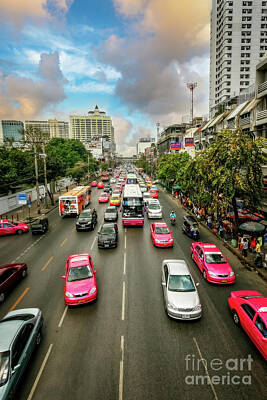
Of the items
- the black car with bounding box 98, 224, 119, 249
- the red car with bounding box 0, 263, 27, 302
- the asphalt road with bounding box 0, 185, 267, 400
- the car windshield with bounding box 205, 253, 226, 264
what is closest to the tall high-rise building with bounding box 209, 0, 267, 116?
the black car with bounding box 98, 224, 119, 249

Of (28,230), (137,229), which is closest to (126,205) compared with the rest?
(137,229)

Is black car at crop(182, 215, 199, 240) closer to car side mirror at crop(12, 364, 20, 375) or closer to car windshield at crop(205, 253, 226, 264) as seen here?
car windshield at crop(205, 253, 226, 264)

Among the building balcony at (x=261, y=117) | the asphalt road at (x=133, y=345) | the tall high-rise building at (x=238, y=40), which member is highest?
the tall high-rise building at (x=238, y=40)

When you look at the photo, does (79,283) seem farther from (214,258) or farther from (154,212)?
(154,212)

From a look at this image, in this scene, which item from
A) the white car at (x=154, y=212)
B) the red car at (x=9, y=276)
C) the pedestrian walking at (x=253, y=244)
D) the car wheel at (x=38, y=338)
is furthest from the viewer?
the white car at (x=154, y=212)

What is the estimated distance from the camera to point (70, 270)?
12.5 meters

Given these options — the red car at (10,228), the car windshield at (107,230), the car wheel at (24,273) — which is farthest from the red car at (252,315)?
the red car at (10,228)

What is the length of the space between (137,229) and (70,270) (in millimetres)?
12910

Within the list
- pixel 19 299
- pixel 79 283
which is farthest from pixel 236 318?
pixel 19 299

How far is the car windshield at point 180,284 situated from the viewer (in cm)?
1090

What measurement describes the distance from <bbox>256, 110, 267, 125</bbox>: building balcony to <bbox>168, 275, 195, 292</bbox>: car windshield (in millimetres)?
19103

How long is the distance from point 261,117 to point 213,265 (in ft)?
58.1

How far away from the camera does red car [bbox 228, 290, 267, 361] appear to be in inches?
319

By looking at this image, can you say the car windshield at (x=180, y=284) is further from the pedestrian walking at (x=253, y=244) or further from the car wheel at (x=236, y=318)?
the pedestrian walking at (x=253, y=244)
